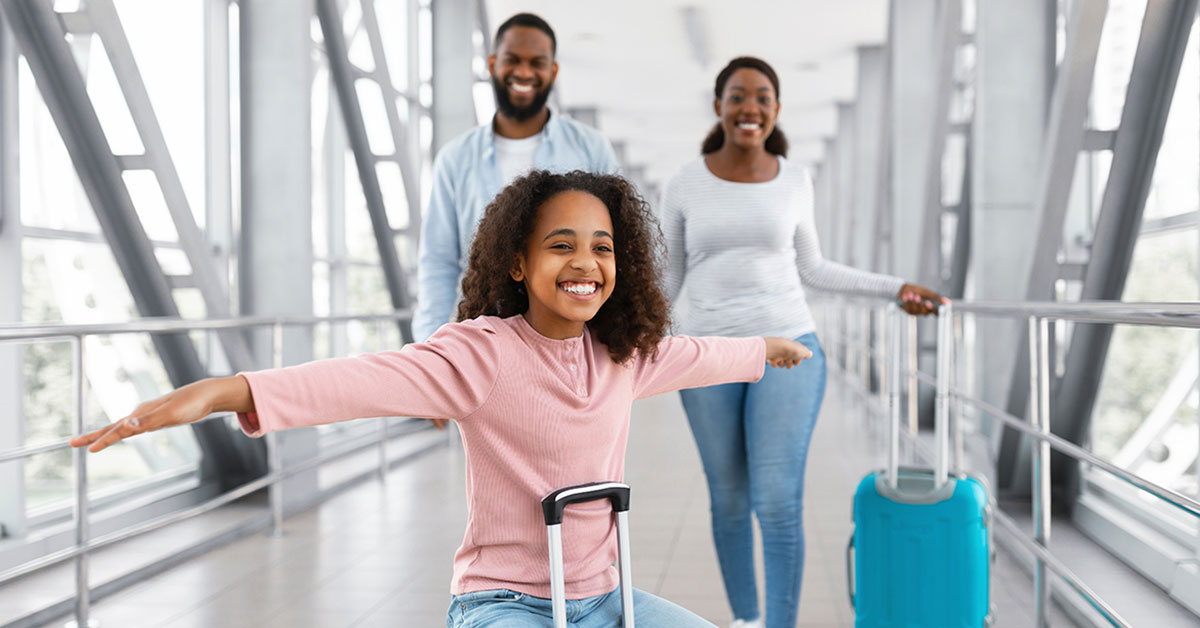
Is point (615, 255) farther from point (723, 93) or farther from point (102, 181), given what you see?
point (102, 181)

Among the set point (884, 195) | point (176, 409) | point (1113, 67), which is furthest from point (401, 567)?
point (884, 195)

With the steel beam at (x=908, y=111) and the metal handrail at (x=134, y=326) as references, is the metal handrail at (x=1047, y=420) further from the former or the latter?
the steel beam at (x=908, y=111)

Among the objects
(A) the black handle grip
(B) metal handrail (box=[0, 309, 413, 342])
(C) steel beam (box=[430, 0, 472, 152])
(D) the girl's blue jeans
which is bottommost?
(D) the girl's blue jeans

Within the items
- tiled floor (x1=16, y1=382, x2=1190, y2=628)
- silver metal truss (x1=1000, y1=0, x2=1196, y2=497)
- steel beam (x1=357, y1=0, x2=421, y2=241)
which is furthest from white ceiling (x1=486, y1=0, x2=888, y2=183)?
tiled floor (x1=16, y1=382, x2=1190, y2=628)

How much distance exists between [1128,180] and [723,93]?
5.41ft

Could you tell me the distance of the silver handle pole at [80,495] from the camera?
97.3 inches

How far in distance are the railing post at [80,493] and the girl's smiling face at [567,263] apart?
1686 millimetres

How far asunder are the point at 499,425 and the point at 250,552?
2425 mm

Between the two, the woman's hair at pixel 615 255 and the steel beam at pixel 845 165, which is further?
the steel beam at pixel 845 165

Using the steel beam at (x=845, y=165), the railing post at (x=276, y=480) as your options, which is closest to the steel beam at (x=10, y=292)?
the railing post at (x=276, y=480)

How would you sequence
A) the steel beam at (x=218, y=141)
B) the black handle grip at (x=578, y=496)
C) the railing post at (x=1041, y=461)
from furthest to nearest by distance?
the steel beam at (x=218, y=141)
the railing post at (x=1041, y=461)
the black handle grip at (x=578, y=496)

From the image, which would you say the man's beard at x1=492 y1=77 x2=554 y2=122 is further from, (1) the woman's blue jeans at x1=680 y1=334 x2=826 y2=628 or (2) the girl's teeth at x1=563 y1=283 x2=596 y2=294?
(2) the girl's teeth at x1=563 y1=283 x2=596 y2=294

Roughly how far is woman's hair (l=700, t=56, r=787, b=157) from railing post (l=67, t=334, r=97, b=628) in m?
1.67

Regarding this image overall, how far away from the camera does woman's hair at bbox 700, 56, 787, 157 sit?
83.0 inches
